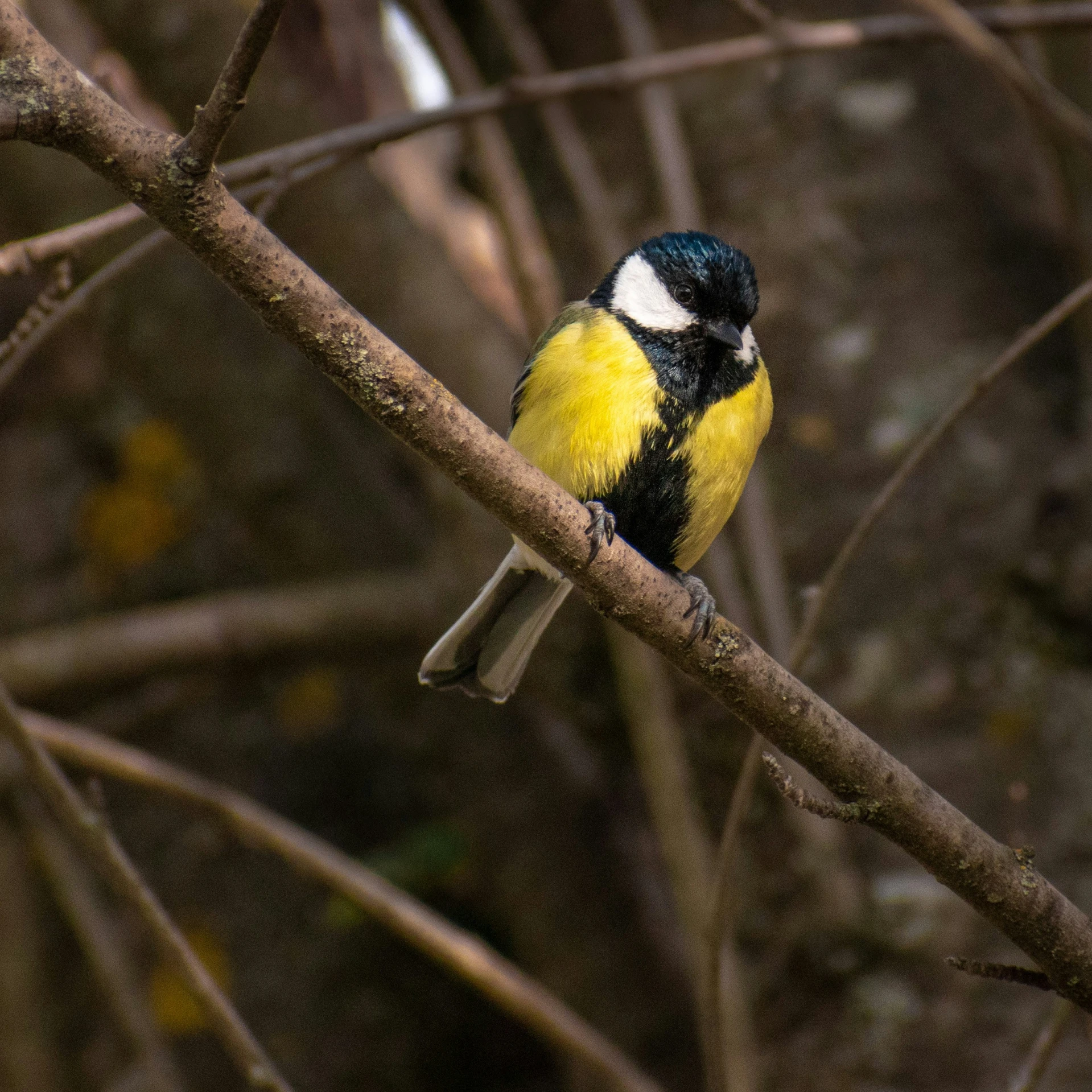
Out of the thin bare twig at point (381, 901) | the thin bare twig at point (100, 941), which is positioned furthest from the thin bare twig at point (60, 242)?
the thin bare twig at point (100, 941)

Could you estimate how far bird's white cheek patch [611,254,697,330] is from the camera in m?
1.83

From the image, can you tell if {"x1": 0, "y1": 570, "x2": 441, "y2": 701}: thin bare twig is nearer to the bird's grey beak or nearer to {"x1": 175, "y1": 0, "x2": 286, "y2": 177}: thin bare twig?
the bird's grey beak

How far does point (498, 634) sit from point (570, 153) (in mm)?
1195

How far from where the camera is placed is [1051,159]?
6.88 ft

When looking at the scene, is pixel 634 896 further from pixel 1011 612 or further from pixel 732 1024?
pixel 1011 612

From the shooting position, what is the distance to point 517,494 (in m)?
1.06

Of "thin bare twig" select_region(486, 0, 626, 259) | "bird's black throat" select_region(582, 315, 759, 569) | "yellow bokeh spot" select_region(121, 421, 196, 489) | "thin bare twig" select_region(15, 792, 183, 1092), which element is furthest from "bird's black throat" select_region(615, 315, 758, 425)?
"yellow bokeh spot" select_region(121, 421, 196, 489)

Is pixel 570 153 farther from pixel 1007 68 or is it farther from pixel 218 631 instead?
pixel 218 631

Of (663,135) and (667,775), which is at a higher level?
(663,135)

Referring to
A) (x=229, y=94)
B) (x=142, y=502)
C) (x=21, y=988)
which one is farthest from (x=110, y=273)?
(x=21, y=988)

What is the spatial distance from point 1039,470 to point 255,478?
1.81m

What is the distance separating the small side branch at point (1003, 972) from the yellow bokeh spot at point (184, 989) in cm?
202

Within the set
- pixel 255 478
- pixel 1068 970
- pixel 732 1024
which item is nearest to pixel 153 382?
pixel 255 478

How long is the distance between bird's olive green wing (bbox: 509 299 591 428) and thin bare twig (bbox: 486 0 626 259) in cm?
39
